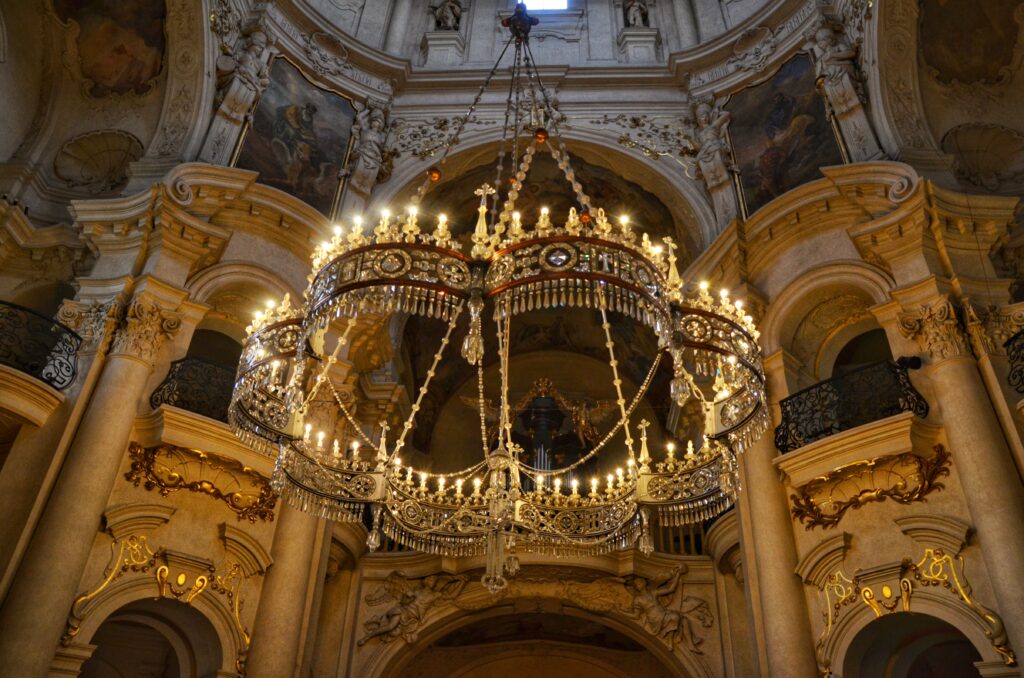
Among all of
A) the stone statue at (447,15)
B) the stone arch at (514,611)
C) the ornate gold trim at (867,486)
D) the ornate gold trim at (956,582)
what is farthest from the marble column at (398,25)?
the ornate gold trim at (956,582)

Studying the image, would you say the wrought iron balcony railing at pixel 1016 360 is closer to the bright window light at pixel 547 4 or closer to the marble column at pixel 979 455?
the marble column at pixel 979 455

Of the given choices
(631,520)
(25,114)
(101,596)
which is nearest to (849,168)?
(631,520)

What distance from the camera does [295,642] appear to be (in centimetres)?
823

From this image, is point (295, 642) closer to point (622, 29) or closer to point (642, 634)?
point (642, 634)

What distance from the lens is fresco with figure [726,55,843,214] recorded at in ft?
34.7

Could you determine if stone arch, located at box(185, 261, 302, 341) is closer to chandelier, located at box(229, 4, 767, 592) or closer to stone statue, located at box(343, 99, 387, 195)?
chandelier, located at box(229, 4, 767, 592)

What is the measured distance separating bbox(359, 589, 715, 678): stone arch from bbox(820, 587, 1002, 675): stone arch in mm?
2549

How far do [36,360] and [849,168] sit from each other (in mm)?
8573

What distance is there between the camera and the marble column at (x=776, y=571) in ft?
24.6

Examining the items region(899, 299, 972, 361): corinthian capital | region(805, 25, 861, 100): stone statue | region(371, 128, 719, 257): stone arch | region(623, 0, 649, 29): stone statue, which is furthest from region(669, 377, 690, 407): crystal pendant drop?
region(623, 0, 649, 29): stone statue

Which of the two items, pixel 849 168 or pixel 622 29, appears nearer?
pixel 849 168

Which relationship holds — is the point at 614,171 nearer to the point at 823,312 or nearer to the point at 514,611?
the point at 823,312

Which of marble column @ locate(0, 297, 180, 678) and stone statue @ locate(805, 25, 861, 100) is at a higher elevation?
stone statue @ locate(805, 25, 861, 100)

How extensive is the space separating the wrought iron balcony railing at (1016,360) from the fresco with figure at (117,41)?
1026 centimetres
